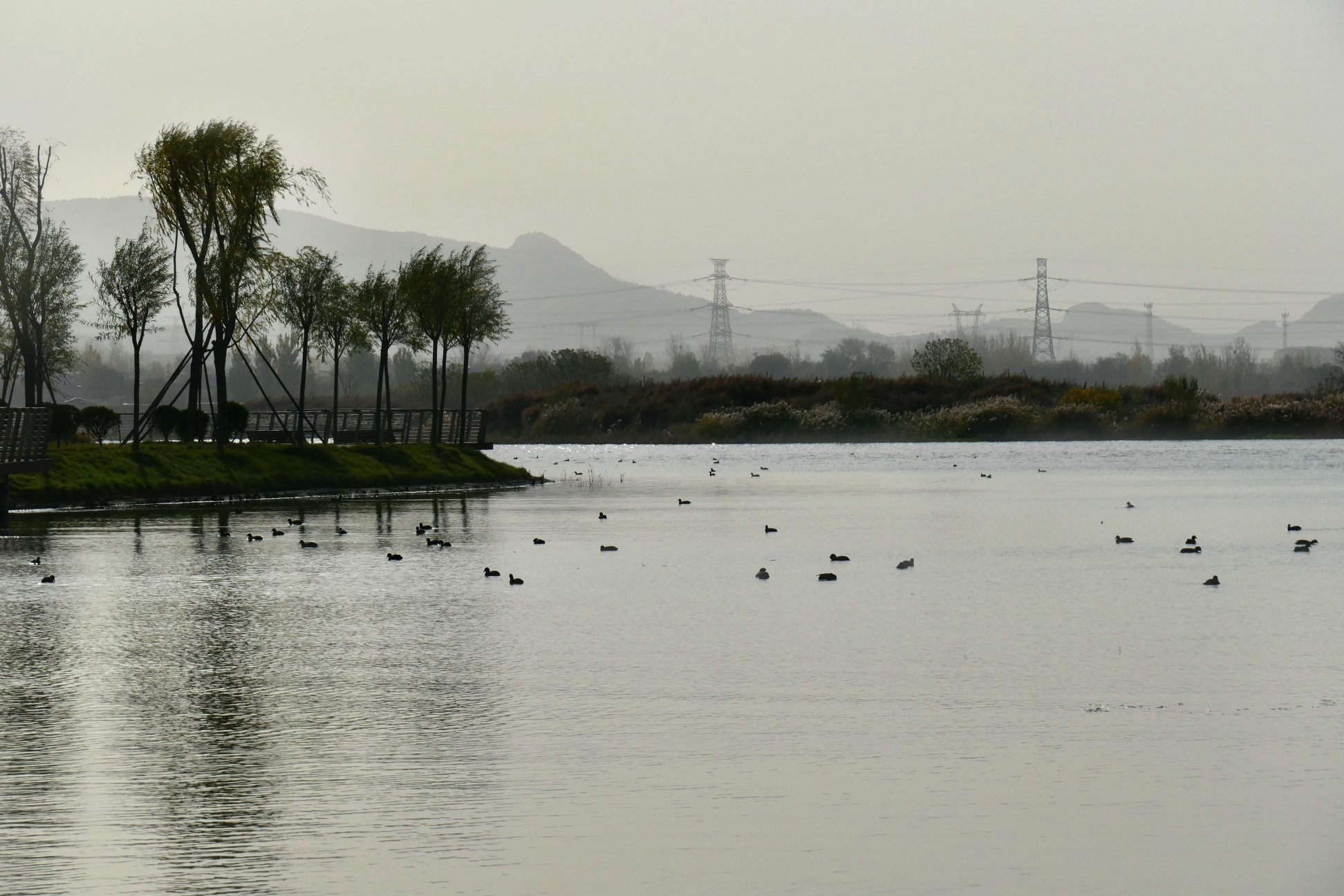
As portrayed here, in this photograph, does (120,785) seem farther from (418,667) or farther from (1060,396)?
(1060,396)

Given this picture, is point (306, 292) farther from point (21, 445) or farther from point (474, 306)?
point (21, 445)

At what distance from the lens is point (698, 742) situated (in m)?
10.4

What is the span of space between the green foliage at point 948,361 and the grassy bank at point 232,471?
8985 cm

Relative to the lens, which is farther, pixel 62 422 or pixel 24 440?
pixel 62 422

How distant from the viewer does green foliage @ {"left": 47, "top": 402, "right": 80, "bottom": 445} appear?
171ft

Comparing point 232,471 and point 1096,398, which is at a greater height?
point 1096,398

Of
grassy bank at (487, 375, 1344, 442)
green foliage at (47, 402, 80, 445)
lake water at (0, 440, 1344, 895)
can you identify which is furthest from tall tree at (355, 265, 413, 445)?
grassy bank at (487, 375, 1344, 442)

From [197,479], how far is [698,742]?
37767 millimetres

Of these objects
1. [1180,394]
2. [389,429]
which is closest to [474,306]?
[389,429]

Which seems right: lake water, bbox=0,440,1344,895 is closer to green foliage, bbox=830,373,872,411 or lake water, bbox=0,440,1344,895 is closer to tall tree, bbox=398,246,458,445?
tall tree, bbox=398,246,458,445

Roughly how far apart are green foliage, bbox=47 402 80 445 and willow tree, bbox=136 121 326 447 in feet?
13.4

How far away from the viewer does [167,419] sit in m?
57.4

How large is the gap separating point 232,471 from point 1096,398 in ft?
310

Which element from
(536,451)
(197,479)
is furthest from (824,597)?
(536,451)
